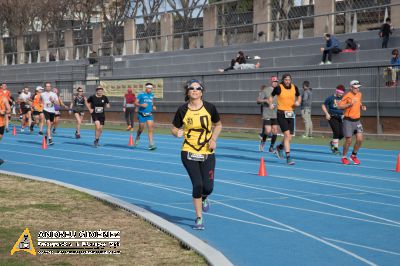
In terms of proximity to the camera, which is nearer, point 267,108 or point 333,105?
point 333,105

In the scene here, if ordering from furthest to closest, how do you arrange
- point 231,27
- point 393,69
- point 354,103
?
point 231,27
point 393,69
point 354,103

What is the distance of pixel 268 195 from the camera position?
1319cm

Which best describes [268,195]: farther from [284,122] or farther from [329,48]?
[329,48]

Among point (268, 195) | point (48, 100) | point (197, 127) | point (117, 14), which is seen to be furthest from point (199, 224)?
point (117, 14)

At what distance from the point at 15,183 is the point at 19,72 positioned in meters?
48.6

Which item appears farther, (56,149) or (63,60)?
(63,60)

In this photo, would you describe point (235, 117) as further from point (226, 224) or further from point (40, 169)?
point (226, 224)

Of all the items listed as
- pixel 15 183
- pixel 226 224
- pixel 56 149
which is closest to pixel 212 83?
pixel 56 149

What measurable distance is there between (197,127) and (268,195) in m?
3.52

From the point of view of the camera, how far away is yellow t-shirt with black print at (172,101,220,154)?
1006 cm

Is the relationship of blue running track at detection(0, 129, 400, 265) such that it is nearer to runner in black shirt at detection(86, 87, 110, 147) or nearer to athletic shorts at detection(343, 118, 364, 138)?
runner in black shirt at detection(86, 87, 110, 147)

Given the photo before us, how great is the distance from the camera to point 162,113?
129 ft

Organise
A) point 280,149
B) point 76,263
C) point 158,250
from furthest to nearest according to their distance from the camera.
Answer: point 280,149 → point 158,250 → point 76,263

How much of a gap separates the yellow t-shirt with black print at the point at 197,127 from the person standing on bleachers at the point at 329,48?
2176 cm
